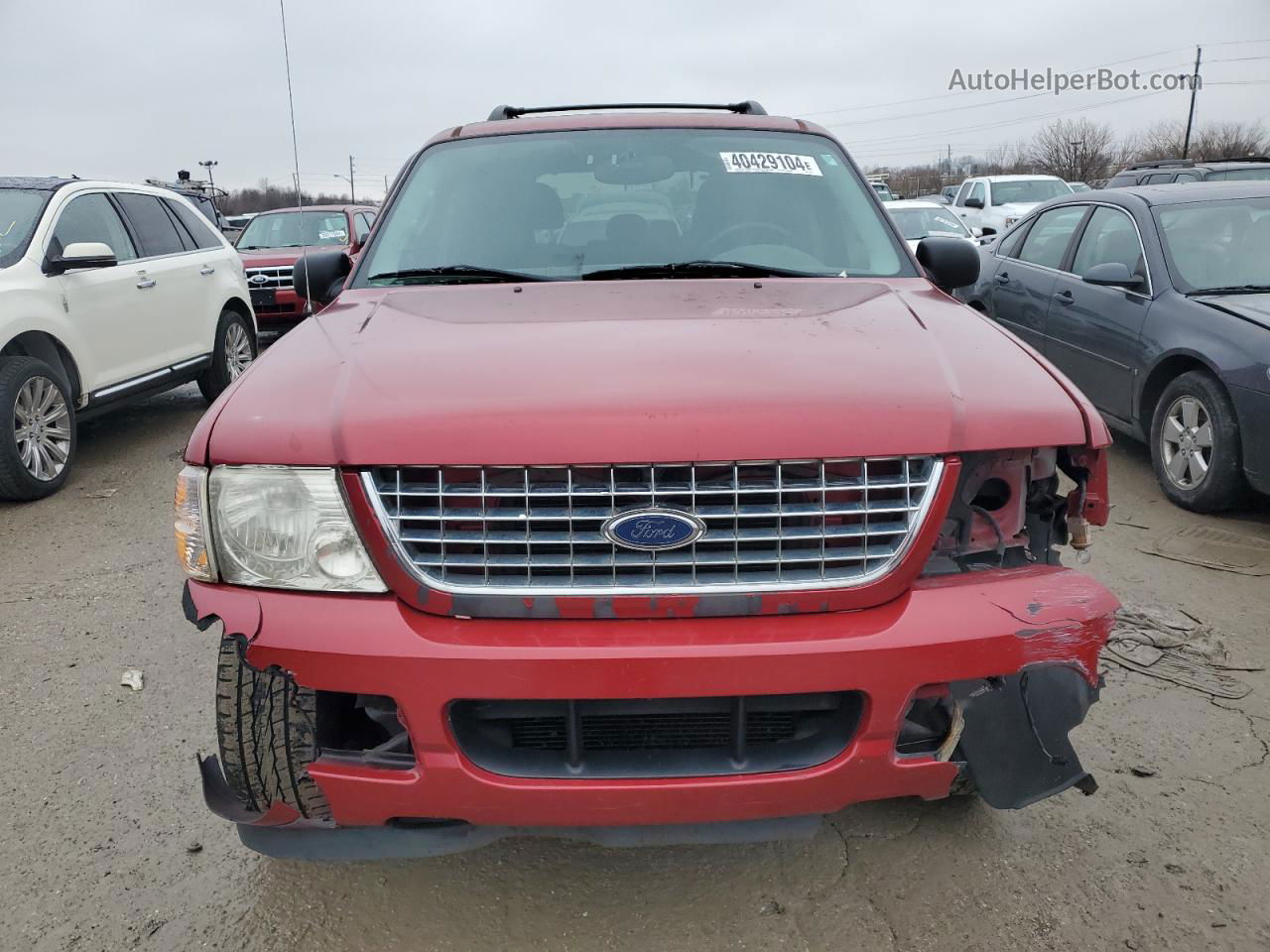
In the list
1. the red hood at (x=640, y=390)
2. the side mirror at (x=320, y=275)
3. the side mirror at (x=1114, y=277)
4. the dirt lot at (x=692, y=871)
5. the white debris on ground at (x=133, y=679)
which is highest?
the side mirror at (x=320, y=275)

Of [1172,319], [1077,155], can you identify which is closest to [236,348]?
[1172,319]

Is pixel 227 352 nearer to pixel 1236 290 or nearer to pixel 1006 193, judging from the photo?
pixel 1236 290

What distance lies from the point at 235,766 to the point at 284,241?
11523mm

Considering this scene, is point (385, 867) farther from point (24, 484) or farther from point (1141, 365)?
point (1141, 365)

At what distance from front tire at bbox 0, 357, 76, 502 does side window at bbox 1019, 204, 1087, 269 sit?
6.38m

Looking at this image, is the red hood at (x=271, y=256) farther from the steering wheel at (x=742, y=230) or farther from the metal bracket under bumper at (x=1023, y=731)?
the metal bracket under bumper at (x=1023, y=731)

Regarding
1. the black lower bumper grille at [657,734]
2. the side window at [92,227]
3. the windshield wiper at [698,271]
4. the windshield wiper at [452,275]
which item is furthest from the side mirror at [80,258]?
the black lower bumper grille at [657,734]

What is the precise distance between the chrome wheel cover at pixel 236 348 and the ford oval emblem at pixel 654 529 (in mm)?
6905

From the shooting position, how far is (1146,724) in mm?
3021

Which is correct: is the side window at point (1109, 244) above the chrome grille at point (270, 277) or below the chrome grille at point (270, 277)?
above

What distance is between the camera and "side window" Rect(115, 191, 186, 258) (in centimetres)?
696

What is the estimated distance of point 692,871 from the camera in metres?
2.38

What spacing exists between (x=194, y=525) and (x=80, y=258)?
4769mm

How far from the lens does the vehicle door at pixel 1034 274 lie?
6.57 meters
